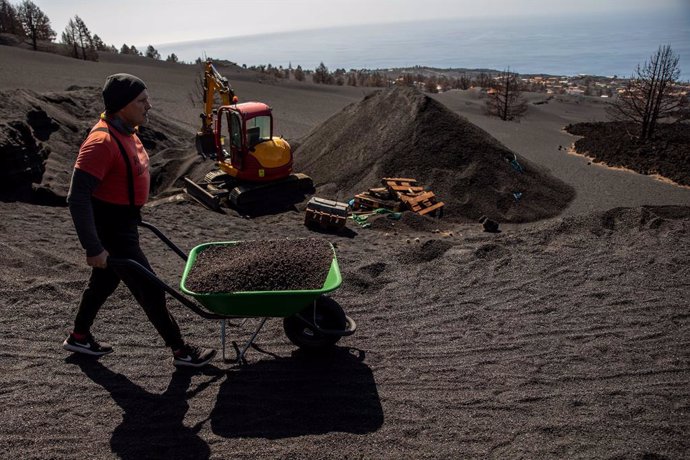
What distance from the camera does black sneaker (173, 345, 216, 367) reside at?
13.9ft

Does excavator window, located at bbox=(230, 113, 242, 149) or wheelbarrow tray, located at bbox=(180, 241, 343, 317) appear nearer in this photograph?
wheelbarrow tray, located at bbox=(180, 241, 343, 317)

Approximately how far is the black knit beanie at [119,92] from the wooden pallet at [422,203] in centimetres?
636

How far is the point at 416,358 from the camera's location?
15.0 feet

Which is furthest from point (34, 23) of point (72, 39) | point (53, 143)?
point (53, 143)

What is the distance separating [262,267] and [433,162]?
25.3 ft

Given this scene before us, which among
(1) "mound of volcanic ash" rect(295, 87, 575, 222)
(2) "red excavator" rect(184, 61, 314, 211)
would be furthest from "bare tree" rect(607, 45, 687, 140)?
(2) "red excavator" rect(184, 61, 314, 211)

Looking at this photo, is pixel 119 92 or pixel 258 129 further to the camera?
pixel 258 129

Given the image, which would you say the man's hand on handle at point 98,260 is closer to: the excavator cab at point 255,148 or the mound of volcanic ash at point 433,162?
the excavator cab at point 255,148

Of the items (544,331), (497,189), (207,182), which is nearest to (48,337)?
(544,331)

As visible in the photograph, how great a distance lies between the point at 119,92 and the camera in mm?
3686

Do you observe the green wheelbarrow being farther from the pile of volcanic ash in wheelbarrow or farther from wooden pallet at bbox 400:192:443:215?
wooden pallet at bbox 400:192:443:215

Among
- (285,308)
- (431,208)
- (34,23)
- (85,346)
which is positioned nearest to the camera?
(285,308)

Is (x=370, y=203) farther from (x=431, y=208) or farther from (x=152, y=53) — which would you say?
(x=152, y=53)

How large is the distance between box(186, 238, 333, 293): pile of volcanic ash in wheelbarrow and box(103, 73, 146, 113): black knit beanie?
139 cm
